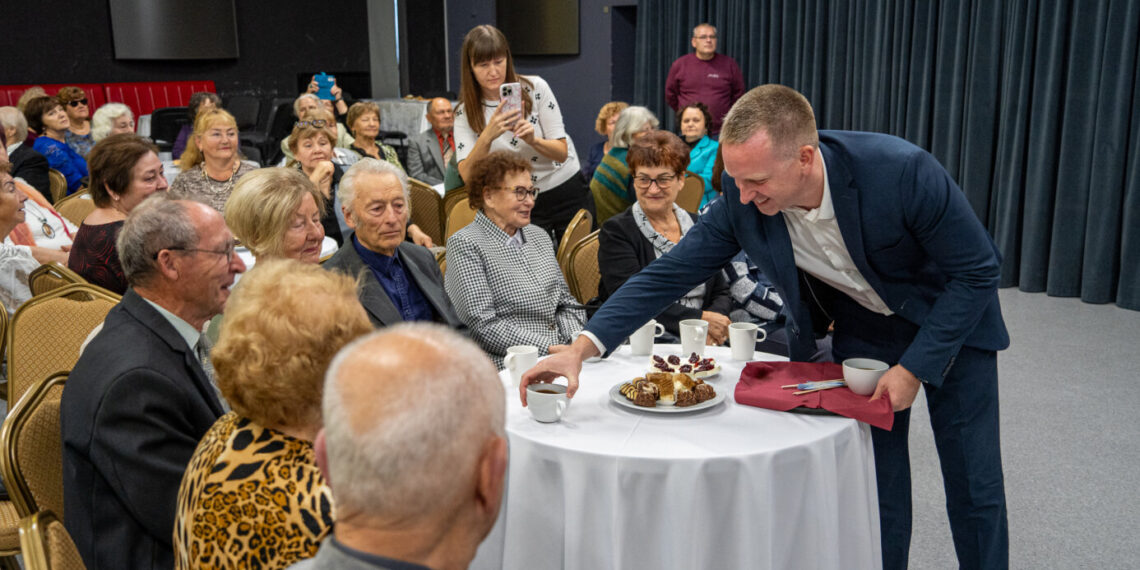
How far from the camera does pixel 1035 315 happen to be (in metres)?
5.41

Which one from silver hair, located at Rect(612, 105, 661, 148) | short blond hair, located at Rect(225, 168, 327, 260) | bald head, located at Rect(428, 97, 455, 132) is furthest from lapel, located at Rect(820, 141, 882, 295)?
bald head, located at Rect(428, 97, 455, 132)

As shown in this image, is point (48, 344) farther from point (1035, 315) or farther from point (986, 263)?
point (1035, 315)

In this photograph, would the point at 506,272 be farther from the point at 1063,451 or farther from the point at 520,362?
the point at 1063,451

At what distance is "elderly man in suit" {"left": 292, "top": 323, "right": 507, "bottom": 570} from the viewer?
2.91 ft

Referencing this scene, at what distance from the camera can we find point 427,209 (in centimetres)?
481

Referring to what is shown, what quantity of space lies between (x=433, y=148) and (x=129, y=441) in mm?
5122

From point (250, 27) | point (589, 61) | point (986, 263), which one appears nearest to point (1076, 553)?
point (986, 263)

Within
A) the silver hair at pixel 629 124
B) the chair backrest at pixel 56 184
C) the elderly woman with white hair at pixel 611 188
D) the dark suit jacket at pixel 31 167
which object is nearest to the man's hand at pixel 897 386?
the elderly woman with white hair at pixel 611 188

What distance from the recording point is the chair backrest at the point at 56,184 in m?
5.68

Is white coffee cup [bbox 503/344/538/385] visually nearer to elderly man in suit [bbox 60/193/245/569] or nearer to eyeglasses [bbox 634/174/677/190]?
elderly man in suit [bbox 60/193/245/569]

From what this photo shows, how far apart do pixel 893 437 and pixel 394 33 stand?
34.8 ft

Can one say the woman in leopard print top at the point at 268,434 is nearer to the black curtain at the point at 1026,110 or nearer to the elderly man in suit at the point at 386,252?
the elderly man in suit at the point at 386,252

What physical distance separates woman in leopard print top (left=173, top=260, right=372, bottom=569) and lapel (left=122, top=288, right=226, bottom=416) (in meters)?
0.35

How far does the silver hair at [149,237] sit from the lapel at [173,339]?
144 mm
